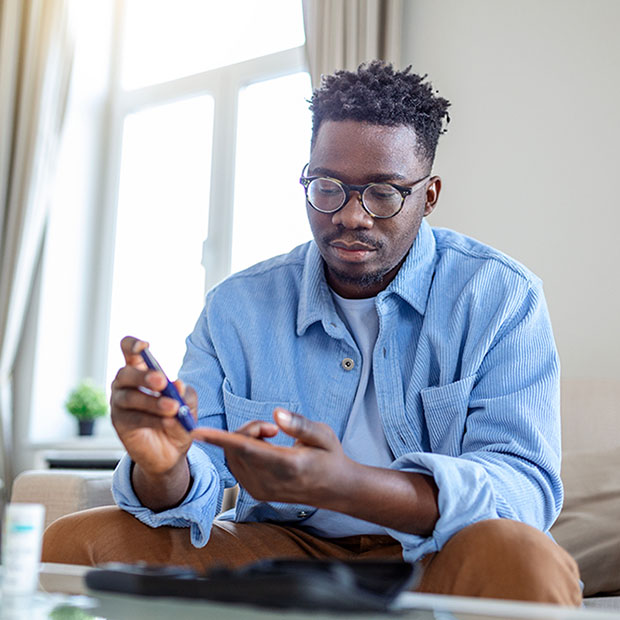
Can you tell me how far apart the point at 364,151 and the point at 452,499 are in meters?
0.63

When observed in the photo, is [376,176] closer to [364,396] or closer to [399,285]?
[399,285]

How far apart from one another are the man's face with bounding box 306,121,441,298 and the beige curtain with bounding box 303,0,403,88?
1.36m

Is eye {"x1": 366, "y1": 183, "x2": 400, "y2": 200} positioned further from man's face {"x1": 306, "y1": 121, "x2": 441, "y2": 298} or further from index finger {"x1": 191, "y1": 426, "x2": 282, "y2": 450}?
index finger {"x1": 191, "y1": 426, "x2": 282, "y2": 450}

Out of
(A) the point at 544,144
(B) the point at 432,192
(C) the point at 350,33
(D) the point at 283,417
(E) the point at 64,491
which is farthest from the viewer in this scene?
(C) the point at 350,33

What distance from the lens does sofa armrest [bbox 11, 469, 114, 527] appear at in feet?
5.61

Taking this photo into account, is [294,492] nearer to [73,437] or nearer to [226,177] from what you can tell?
[226,177]

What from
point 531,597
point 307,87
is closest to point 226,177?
point 307,87

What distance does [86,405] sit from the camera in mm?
3299

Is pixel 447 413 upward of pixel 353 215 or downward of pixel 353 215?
downward

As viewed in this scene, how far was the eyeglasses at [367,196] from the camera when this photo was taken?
1297 millimetres

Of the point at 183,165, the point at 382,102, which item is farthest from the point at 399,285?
the point at 183,165

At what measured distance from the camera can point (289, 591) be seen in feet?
1.90

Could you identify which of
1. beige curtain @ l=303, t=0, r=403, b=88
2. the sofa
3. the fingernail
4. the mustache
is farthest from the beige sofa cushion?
beige curtain @ l=303, t=0, r=403, b=88

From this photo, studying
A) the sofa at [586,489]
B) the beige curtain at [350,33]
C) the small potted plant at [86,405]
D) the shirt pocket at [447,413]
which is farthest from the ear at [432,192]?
the small potted plant at [86,405]
